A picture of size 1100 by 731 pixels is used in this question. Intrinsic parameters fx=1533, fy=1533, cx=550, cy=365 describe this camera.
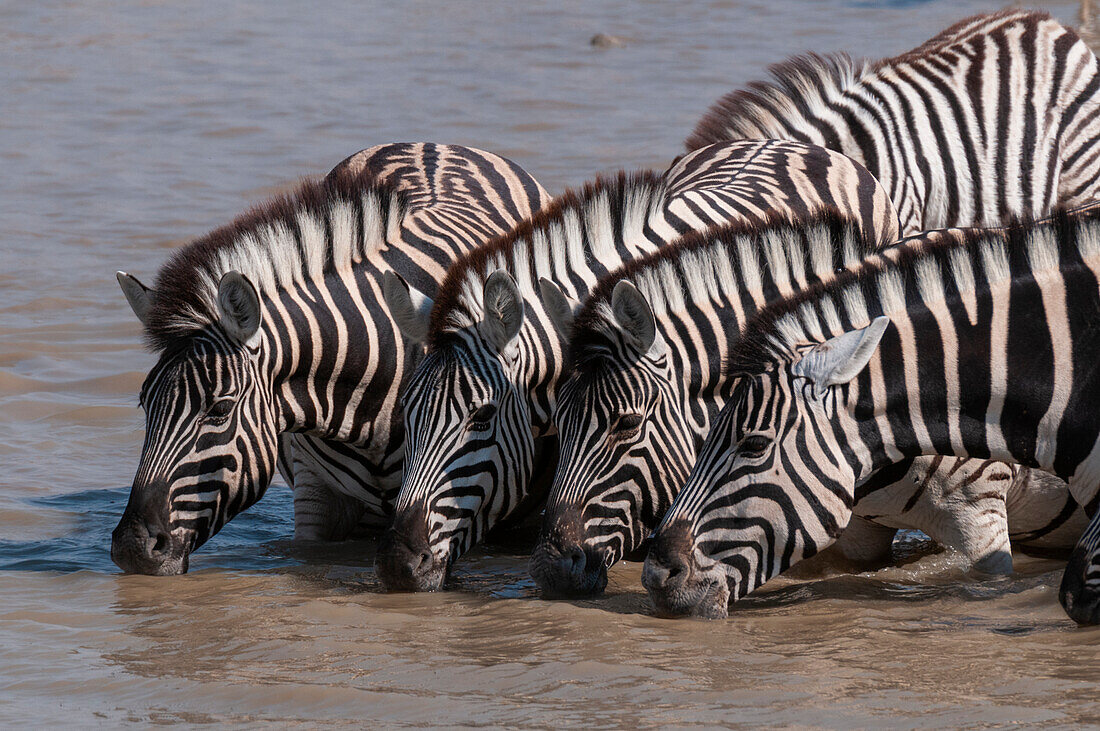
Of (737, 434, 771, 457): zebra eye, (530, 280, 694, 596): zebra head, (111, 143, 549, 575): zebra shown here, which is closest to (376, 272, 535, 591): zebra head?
(530, 280, 694, 596): zebra head

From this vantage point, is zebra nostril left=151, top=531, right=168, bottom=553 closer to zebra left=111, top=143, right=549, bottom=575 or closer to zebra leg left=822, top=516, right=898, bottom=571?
zebra left=111, top=143, right=549, bottom=575

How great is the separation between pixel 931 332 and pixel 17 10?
20.9 metres

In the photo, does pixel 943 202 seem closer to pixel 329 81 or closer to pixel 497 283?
pixel 497 283

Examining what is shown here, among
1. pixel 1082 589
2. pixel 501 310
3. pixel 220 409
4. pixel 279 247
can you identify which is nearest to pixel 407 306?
pixel 501 310

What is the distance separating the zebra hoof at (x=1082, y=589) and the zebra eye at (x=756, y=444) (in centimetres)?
114

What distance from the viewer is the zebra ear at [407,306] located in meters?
6.51

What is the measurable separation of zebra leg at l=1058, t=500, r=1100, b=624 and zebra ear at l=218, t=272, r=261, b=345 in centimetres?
331

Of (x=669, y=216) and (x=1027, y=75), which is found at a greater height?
(x=1027, y=75)

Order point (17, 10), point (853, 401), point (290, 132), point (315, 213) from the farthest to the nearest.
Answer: point (17, 10) → point (290, 132) → point (315, 213) → point (853, 401)

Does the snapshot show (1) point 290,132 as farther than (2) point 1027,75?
Yes

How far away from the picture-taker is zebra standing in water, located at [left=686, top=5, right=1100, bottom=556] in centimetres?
952

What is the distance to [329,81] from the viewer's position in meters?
19.6

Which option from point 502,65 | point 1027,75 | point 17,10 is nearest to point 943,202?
point 1027,75

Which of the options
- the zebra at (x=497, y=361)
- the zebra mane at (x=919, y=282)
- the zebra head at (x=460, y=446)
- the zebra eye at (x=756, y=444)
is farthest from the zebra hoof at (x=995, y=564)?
the zebra head at (x=460, y=446)
